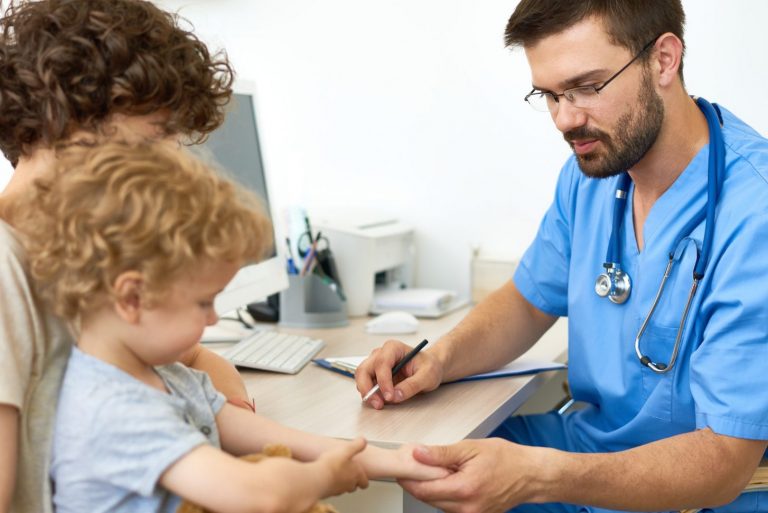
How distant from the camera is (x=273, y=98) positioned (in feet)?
8.77

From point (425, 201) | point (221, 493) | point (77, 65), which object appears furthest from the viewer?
point (425, 201)

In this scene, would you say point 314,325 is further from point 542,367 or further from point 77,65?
point 77,65

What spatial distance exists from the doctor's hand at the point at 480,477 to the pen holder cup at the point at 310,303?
0.91 meters

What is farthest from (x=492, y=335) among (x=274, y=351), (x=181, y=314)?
(x=181, y=314)

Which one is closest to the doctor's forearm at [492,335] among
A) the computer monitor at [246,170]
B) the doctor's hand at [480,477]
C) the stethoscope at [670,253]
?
the stethoscope at [670,253]

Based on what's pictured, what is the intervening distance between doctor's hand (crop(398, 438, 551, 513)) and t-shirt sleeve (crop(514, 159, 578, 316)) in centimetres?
56

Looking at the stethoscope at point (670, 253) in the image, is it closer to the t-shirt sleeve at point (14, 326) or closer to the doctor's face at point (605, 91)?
the doctor's face at point (605, 91)

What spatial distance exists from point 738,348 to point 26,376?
950 millimetres

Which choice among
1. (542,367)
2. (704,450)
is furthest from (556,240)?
(704,450)

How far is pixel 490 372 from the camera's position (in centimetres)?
164

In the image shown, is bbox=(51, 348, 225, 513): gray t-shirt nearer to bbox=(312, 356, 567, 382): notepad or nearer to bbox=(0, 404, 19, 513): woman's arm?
bbox=(0, 404, 19, 513): woman's arm

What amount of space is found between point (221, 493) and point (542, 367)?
0.97 m

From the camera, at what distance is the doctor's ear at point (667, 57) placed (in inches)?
58.1

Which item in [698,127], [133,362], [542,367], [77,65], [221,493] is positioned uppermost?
[77,65]
